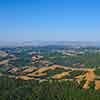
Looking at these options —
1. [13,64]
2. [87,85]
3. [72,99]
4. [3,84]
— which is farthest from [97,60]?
[72,99]

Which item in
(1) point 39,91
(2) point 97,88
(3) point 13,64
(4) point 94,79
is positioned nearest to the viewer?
(1) point 39,91

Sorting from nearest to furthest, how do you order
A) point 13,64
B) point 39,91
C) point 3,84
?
point 39,91
point 3,84
point 13,64

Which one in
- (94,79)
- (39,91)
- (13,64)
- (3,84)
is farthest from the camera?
(13,64)

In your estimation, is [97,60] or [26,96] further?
[97,60]

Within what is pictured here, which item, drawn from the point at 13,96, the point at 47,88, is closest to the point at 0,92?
the point at 13,96

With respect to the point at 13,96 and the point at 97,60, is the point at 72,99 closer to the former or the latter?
the point at 13,96

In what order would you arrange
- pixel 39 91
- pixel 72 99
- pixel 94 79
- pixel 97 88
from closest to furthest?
pixel 72 99
pixel 39 91
pixel 97 88
pixel 94 79

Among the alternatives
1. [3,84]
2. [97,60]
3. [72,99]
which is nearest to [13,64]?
[97,60]

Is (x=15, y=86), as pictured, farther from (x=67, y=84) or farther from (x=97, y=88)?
(x=97, y=88)

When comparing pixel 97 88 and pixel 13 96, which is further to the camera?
pixel 97 88
